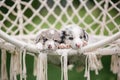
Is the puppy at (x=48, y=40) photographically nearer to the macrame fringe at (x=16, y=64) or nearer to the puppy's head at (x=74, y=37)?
the puppy's head at (x=74, y=37)

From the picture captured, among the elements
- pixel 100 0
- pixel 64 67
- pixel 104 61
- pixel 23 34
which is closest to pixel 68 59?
pixel 64 67

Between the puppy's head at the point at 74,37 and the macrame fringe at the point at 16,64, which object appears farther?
the macrame fringe at the point at 16,64

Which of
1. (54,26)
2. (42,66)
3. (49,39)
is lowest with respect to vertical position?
(42,66)

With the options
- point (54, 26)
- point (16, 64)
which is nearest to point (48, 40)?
point (16, 64)

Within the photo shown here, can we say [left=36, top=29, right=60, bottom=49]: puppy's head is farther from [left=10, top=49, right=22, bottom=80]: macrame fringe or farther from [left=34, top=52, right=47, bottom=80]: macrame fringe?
[left=10, top=49, right=22, bottom=80]: macrame fringe

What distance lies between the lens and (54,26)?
2.36m

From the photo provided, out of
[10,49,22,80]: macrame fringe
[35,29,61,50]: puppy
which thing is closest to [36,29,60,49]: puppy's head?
[35,29,61,50]: puppy

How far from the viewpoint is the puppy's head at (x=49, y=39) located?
1.70 metres

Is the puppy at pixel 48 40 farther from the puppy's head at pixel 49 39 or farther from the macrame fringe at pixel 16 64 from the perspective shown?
the macrame fringe at pixel 16 64

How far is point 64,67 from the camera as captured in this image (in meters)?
1.72

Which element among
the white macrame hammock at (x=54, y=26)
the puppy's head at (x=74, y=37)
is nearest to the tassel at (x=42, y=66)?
the white macrame hammock at (x=54, y=26)

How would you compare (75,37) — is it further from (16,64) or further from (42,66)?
(16,64)

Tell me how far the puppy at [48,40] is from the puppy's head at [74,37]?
0.03m

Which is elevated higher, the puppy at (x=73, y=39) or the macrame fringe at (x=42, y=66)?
the puppy at (x=73, y=39)
